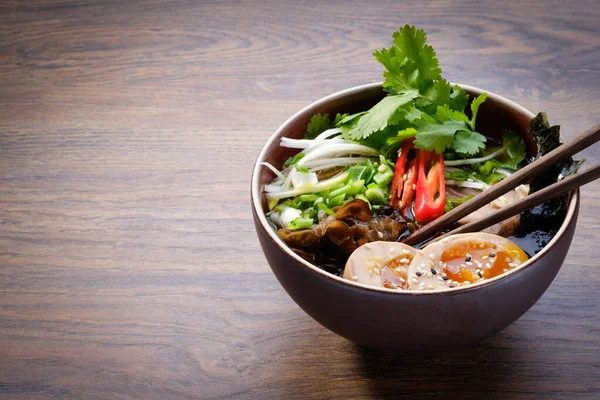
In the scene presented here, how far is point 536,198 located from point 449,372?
1.58 feet

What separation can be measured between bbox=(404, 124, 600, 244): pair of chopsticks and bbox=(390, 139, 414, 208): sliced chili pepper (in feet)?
0.43

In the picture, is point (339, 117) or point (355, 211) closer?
point (355, 211)

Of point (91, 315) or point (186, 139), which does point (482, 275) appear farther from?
point (186, 139)

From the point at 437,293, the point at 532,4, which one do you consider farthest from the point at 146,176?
the point at 532,4

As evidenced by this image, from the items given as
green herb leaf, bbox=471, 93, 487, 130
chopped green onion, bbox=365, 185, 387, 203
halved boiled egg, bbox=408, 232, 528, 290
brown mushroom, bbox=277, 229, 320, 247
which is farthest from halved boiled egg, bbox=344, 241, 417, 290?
green herb leaf, bbox=471, 93, 487, 130

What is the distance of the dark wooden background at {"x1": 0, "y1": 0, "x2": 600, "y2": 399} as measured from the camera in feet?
5.73

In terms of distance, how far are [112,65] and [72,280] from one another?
3.54 feet

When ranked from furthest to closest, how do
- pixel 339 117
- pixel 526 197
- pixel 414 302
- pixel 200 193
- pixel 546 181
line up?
pixel 200 193, pixel 339 117, pixel 546 181, pixel 526 197, pixel 414 302

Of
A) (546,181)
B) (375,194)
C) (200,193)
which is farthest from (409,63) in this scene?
(200,193)

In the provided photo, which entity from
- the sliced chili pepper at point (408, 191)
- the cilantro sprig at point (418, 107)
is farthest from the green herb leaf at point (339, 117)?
the sliced chili pepper at point (408, 191)

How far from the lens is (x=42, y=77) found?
280 cm

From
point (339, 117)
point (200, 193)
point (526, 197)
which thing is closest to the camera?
point (526, 197)

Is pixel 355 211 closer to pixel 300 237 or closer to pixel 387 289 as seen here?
pixel 300 237

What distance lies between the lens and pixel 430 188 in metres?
1.75
